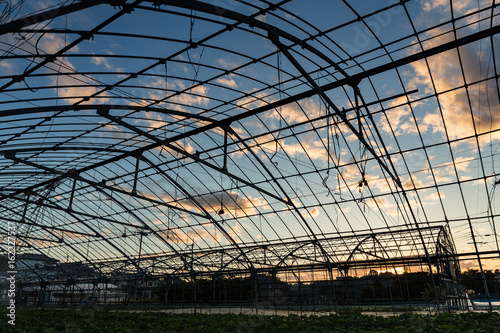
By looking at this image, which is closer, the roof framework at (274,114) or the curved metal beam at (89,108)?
the roof framework at (274,114)

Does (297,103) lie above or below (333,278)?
above

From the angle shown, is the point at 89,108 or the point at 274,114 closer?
the point at 89,108

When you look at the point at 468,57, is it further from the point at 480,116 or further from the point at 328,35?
the point at 328,35

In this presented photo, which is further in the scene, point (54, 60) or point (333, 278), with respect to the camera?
point (333, 278)

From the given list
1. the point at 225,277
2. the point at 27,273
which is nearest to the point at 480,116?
the point at 225,277

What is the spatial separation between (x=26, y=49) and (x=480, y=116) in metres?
22.0

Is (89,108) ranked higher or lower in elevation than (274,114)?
lower

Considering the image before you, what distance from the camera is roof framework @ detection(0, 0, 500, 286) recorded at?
14.6m

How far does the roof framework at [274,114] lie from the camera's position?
14.6 meters

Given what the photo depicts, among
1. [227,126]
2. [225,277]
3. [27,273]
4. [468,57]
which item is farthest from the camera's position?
[27,273]

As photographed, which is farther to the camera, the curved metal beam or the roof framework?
the curved metal beam

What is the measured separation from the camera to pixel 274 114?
2298cm

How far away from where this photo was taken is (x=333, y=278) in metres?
30.1

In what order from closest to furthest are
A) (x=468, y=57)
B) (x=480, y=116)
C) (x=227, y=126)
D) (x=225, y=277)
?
(x=468, y=57) → (x=480, y=116) → (x=227, y=126) → (x=225, y=277)
